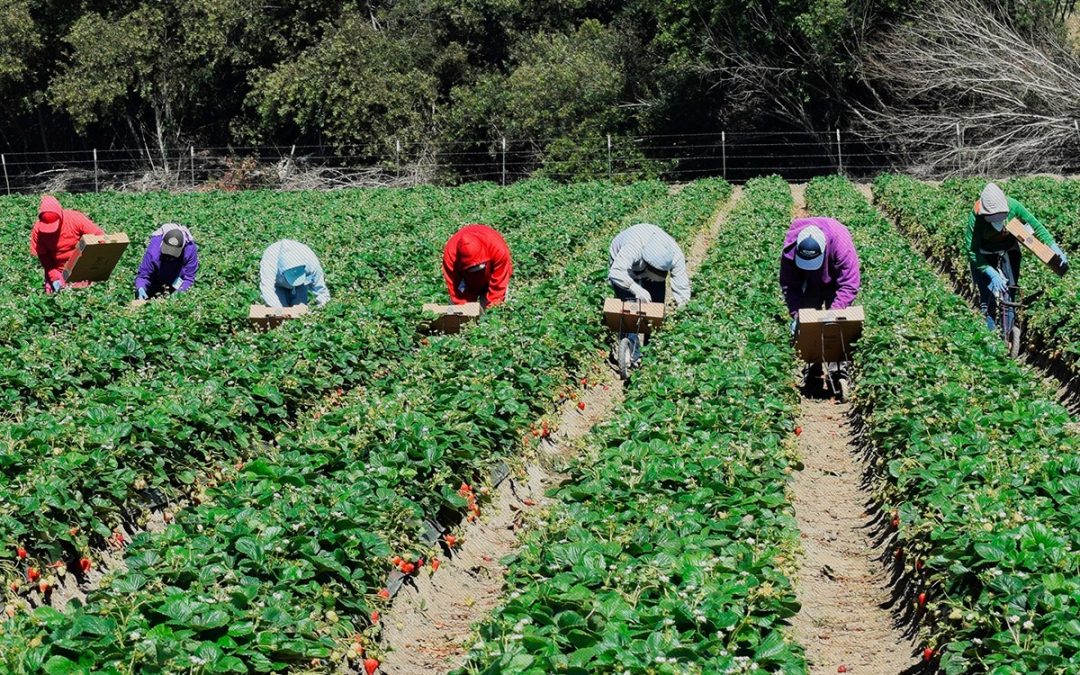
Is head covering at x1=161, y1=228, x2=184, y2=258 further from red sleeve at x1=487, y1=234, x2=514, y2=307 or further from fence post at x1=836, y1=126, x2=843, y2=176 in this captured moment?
fence post at x1=836, y1=126, x2=843, y2=176

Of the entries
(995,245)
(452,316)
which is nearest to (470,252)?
(452,316)

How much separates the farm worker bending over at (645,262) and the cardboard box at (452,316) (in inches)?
49.4

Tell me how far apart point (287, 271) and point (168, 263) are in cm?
189

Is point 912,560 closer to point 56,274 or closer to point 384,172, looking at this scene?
point 56,274

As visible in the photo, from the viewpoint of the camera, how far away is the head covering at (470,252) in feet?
34.6

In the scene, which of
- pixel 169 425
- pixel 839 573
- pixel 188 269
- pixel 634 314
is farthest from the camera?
pixel 188 269

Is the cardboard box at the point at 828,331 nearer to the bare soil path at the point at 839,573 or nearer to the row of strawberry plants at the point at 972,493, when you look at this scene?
the row of strawberry plants at the point at 972,493

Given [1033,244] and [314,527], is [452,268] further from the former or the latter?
[314,527]

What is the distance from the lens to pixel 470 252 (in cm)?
1060

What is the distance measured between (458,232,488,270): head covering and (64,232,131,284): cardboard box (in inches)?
175

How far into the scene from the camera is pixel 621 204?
960 inches

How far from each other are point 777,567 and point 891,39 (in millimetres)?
29339

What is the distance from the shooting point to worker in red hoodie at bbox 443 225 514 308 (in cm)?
1060

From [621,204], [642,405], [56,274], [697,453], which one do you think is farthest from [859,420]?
[621,204]
